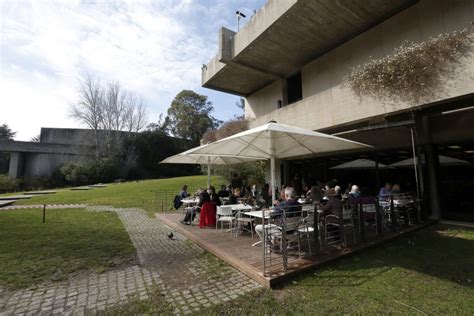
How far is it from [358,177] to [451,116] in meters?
4.01

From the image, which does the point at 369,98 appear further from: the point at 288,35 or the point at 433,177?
→ the point at 288,35

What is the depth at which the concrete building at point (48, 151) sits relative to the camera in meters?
28.7

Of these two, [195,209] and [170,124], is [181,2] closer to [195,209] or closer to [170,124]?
[195,209]

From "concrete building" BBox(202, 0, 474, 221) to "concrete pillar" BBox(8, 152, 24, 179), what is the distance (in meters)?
30.6

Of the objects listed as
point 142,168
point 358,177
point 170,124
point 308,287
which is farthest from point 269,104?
point 170,124

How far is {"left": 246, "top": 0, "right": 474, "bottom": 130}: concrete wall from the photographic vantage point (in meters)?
7.02

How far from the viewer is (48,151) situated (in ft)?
99.2

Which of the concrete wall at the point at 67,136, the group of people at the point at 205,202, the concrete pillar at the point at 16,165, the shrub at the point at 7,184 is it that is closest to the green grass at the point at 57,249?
the group of people at the point at 205,202

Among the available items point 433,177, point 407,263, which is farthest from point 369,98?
point 407,263

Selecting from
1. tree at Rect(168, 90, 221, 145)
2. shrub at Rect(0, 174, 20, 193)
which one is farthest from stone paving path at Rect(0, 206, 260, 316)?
tree at Rect(168, 90, 221, 145)

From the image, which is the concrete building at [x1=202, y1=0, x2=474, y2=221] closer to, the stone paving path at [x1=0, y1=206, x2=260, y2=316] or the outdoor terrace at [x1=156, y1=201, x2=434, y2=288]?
the outdoor terrace at [x1=156, y1=201, x2=434, y2=288]

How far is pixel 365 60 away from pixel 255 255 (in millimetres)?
8848

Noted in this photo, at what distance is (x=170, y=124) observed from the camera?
41.0 meters

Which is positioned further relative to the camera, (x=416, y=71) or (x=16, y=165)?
(x=16, y=165)
